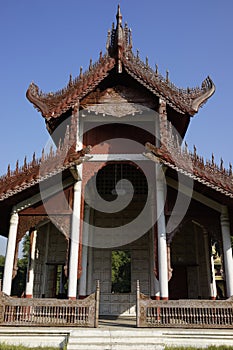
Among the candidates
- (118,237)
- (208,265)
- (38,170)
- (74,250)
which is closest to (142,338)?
(74,250)

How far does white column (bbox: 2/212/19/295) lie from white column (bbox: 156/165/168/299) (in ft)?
12.8

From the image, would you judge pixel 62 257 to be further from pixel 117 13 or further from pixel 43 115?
pixel 117 13

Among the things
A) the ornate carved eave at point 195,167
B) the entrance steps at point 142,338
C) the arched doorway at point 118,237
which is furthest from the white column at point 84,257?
the ornate carved eave at point 195,167

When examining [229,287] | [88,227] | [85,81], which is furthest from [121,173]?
[229,287]

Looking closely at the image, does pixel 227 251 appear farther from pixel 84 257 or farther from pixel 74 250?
pixel 84 257

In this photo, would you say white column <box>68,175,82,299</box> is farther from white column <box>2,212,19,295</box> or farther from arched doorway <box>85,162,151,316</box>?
arched doorway <box>85,162,151,316</box>

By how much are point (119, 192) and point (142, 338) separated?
627 cm

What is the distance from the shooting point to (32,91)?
1100 centimetres

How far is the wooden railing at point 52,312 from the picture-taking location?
734cm

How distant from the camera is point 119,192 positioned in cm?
1226

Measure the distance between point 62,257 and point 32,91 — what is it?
613cm

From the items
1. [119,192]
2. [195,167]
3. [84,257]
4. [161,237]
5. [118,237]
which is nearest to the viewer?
[195,167]

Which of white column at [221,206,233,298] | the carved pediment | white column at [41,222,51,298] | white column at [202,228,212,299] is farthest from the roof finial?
white column at [202,228,212,299]

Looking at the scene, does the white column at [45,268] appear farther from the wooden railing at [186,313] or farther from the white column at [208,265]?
the white column at [208,265]
